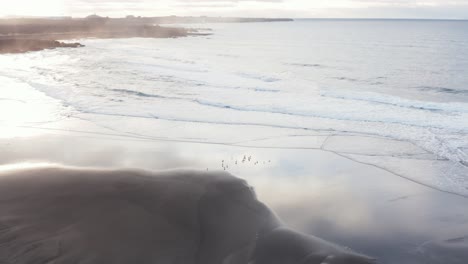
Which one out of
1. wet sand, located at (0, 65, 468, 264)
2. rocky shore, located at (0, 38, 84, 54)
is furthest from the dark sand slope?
rocky shore, located at (0, 38, 84, 54)

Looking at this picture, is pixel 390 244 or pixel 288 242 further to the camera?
pixel 390 244

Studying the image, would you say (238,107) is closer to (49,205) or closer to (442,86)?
(49,205)

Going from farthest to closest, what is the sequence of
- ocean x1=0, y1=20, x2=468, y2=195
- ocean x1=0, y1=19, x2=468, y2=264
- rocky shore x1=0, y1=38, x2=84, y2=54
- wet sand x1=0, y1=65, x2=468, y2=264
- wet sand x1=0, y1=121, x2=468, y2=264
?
1. rocky shore x1=0, y1=38, x2=84, y2=54
2. ocean x1=0, y1=20, x2=468, y2=195
3. ocean x1=0, y1=19, x2=468, y2=264
4. wet sand x1=0, y1=65, x2=468, y2=264
5. wet sand x1=0, y1=121, x2=468, y2=264

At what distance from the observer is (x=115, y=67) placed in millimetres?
38844

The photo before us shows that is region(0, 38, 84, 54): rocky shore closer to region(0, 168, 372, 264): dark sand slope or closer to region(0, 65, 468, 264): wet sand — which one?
region(0, 65, 468, 264): wet sand

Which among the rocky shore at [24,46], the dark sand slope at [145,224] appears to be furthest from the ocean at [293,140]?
the rocky shore at [24,46]

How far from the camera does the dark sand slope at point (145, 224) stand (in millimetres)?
7621

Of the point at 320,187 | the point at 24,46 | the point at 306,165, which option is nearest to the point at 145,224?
the point at 320,187

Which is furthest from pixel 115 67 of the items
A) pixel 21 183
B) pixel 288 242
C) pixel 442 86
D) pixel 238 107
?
pixel 288 242

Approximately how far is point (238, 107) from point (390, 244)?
14698 mm

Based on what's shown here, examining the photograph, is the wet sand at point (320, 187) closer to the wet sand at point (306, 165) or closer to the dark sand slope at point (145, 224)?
the wet sand at point (306, 165)

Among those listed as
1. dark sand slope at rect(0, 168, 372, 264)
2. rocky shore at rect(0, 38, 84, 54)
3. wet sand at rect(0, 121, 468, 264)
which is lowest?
wet sand at rect(0, 121, 468, 264)

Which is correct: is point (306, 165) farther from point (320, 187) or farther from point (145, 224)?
point (145, 224)

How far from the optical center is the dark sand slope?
7621 mm
